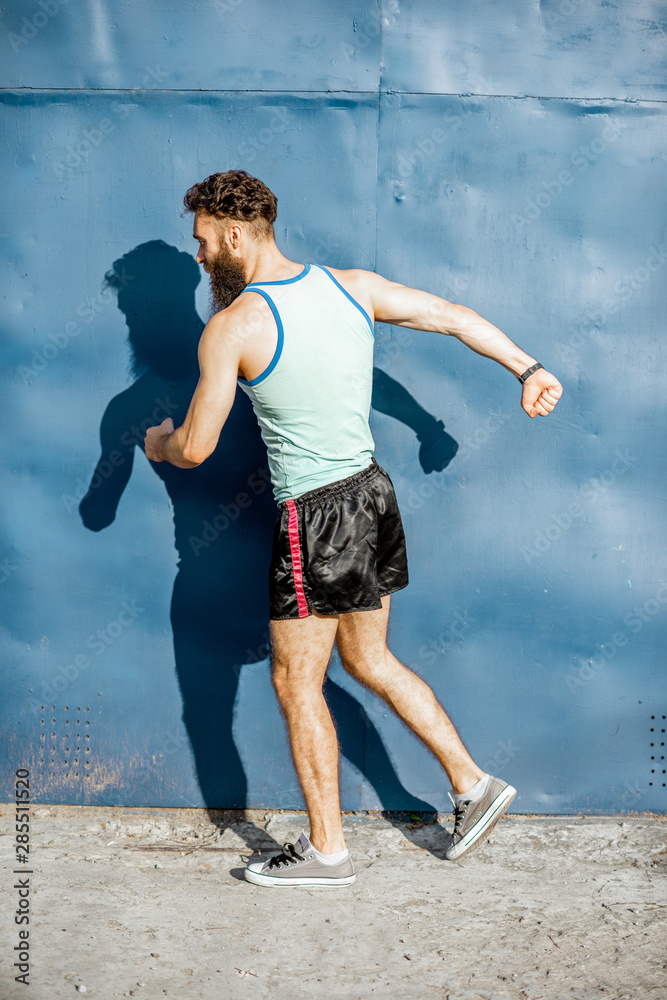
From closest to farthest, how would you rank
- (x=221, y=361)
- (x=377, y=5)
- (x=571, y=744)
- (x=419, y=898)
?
1. (x=221, y=361)
2. (x=419, y=898)
3. (x=377, y=5)
4. (x=571, y=744)

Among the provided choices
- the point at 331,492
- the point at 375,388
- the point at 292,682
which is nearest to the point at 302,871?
the point at 292,682

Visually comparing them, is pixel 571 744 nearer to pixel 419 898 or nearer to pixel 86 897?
pixel 419 898

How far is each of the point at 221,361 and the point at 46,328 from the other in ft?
3.42

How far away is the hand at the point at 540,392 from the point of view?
2723 mm

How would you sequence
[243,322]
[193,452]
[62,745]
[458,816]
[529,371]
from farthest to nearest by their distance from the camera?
[62,745] < [458,816] < [529,371] < [193,452] < [243,322]

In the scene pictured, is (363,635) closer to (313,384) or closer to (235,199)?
(313,384)

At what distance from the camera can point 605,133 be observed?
3.09 metres

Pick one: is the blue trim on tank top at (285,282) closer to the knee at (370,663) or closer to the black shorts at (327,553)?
the black shorts at (327,553)

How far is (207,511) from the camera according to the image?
3256 millimetres

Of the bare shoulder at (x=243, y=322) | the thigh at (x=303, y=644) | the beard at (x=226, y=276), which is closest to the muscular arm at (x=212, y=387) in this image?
the bare shoulder at (x=243, y=322)

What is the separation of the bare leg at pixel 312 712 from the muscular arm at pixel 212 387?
2.08 feet

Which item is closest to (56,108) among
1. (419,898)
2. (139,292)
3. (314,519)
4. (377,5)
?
(139,292)

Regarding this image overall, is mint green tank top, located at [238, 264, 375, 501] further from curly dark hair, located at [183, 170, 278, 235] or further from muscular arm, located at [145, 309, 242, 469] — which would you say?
curly dark hair, located at [183, 170, 278, 235]

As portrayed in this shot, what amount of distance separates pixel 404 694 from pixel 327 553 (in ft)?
1.89
